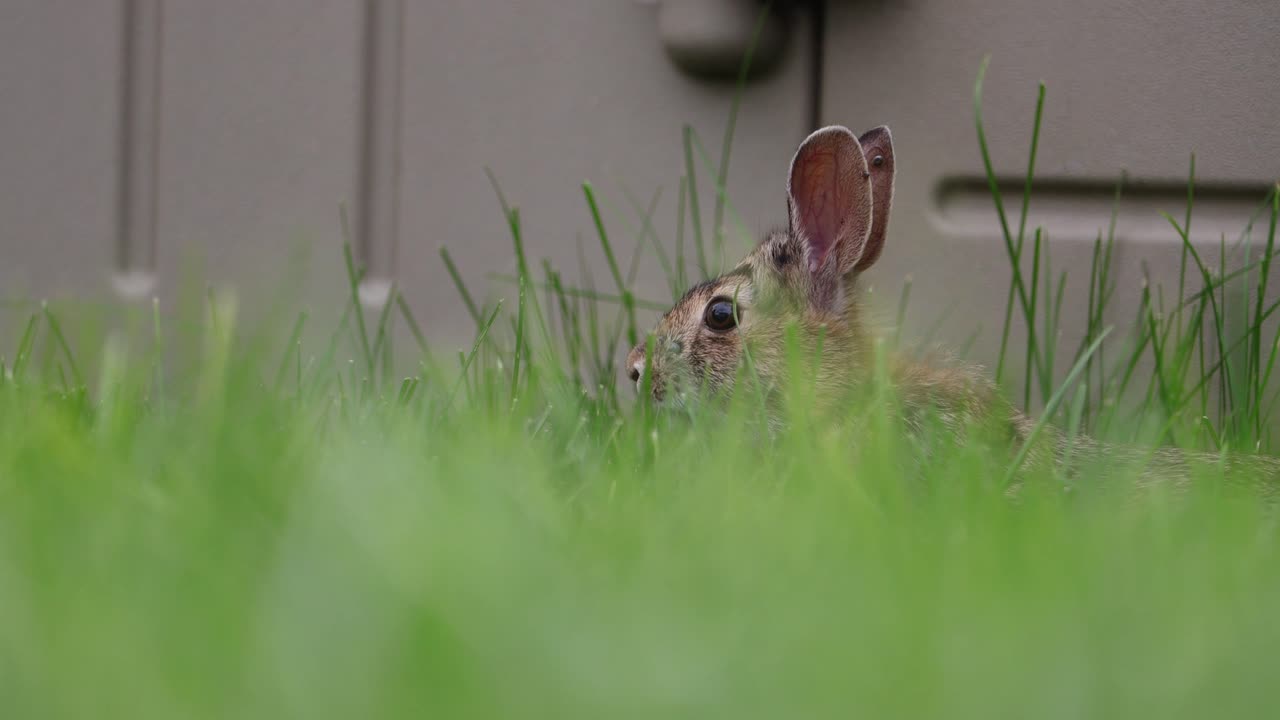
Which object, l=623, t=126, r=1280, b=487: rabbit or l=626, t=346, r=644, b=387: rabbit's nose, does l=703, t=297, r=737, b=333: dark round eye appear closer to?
l=623, t=126, r=1280, b=487: rabbit

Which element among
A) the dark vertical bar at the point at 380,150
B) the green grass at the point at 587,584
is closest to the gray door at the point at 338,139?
the dark vertical bar at the point at 380,150

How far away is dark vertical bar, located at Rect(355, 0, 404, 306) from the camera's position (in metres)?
3.28

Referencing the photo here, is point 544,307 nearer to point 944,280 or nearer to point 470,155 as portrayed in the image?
point 470,155

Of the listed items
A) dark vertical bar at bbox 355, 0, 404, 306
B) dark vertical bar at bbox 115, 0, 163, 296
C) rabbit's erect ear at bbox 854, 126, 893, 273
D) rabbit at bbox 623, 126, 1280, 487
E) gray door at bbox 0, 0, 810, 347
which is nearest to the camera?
rabbit at bbox 623, 126, 1280, 487

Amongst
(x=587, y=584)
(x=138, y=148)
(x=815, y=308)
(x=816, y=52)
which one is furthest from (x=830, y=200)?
(x=138, y=148)

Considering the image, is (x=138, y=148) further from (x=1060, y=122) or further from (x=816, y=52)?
Answer: (x=1060, y=122)

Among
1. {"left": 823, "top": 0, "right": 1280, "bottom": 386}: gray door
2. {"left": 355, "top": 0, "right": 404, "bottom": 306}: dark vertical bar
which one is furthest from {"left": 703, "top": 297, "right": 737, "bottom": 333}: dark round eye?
{"left": 355, "top": 0, "right": 404, "bottom": 306}: dark vertical bar

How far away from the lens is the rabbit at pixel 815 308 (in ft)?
7.55

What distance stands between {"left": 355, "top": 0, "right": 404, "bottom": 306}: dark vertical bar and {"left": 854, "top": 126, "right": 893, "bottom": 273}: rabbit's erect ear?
4.57ft

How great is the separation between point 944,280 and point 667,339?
31.6 inches

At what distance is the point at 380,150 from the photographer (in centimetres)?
333

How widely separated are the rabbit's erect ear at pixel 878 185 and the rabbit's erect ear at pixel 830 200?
0.03m

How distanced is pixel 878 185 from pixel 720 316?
→ 1.38 ft

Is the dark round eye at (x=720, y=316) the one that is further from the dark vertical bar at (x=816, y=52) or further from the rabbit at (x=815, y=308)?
the dark vertical bar at (x=816, y=52)
